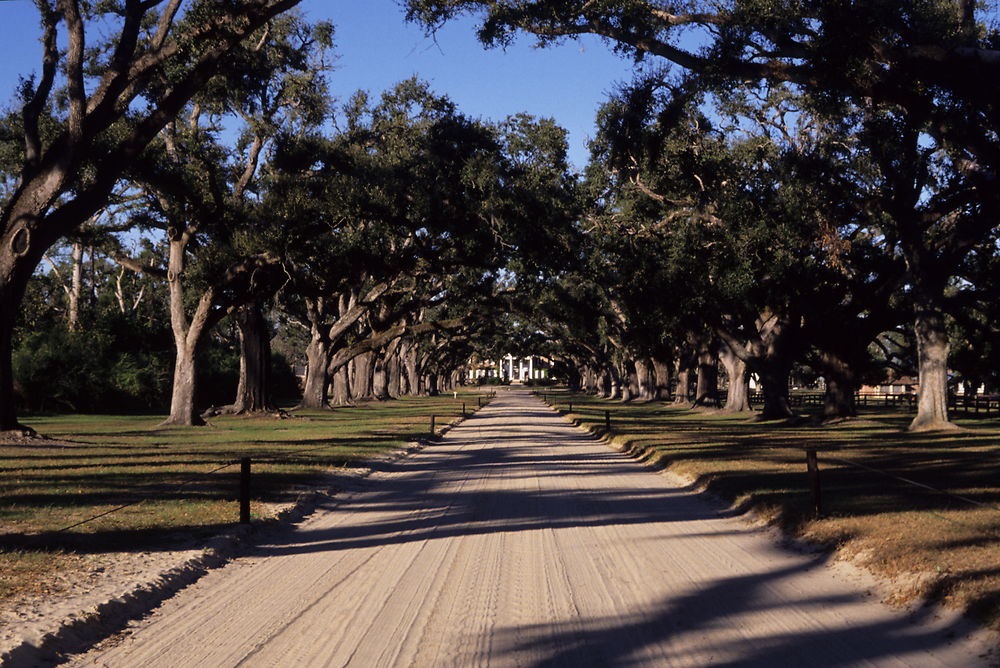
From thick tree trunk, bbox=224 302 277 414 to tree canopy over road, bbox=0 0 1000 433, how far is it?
146mm

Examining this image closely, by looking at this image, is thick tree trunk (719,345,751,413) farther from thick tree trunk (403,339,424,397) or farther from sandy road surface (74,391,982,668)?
thick tree trunk (403,339,424,397)

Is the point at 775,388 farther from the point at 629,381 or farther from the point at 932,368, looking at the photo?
the point at 629,381

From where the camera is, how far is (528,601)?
8430mm

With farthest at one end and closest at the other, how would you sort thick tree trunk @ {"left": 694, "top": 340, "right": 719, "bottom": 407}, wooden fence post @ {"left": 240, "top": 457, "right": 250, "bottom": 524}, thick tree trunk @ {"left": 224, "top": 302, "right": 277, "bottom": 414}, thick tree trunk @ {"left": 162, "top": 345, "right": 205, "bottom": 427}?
thick tree trunk @ {"left": 694, "top": 340, "right": 719, "bottom": 407} < thick tree trunk @ {"left": 224, "top": 302, "right": 277, "bottom": 414} < thick tree trunk @ {"left": 162, "top": 345, "right": 205, "bottom": 427} < wooden fence post @ {"left": 240, "top": 457, "right": 250, "bottom": 524}

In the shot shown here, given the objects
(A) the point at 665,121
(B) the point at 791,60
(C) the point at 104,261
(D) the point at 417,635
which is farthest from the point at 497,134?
(C) the point at 104,261

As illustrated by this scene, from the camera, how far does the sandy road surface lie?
6.80 metres

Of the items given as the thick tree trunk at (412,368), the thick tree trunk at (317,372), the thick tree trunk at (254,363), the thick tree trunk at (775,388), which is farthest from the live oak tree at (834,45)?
the thick tree trunk at (412,368)

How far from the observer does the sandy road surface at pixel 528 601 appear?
6801mm

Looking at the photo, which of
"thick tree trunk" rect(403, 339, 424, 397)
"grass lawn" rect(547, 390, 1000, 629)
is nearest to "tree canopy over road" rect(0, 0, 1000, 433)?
"grass lawn" rect(547, 390, 1000, 629)

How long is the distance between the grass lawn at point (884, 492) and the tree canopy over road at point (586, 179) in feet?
16.4

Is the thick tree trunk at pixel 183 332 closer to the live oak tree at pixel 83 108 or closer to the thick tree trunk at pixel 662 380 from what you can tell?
the live oak tree at pixel 83 108

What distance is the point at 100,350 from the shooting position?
5203 centimetres

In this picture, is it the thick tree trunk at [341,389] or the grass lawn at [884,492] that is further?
the thick tree trunk at [341,389]

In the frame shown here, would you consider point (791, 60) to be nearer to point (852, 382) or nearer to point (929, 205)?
point (929, 205)
